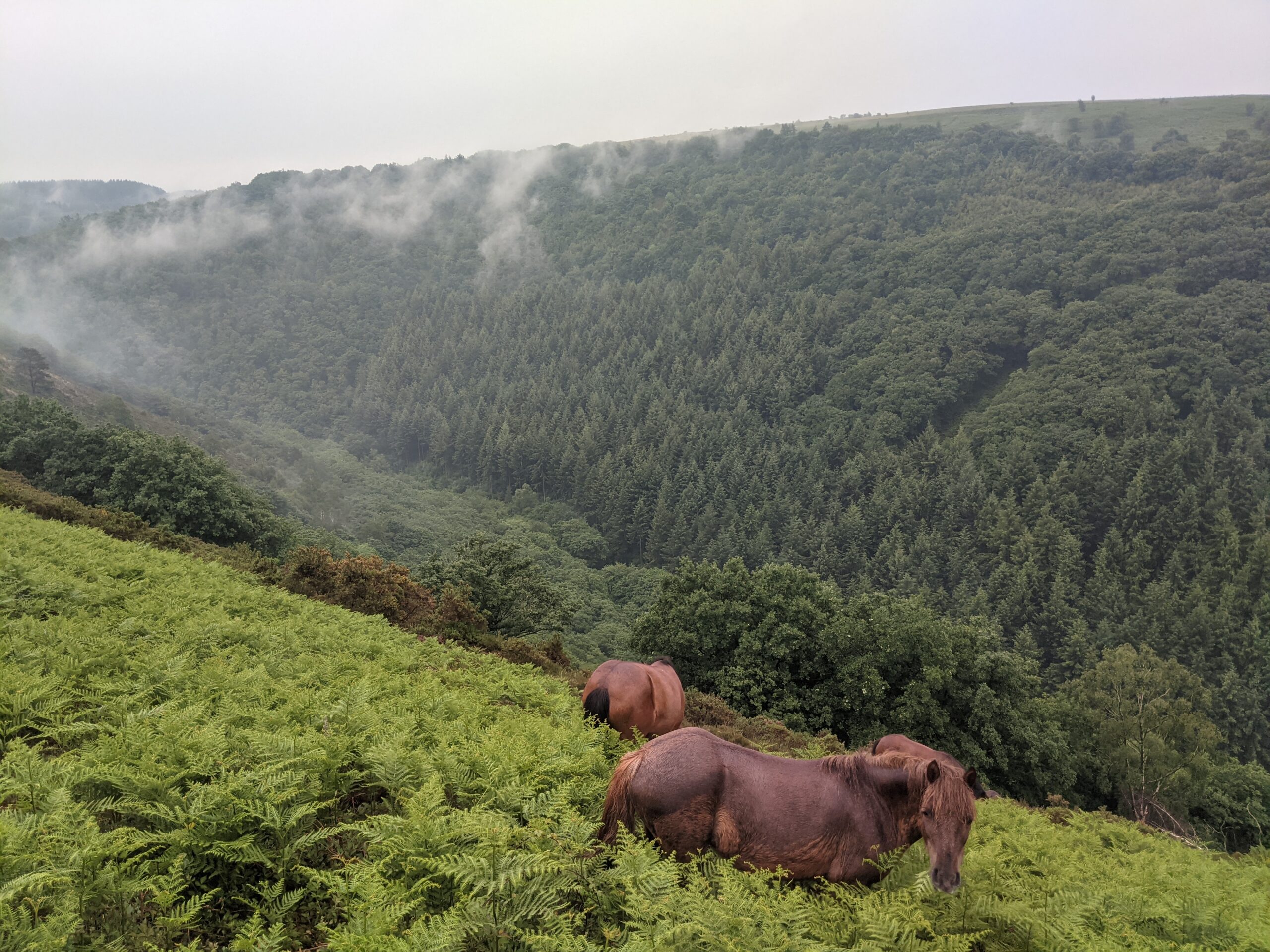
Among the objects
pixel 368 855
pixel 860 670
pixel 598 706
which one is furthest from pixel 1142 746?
pixel 368 855

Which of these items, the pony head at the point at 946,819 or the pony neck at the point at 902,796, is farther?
the pony neck at the point at 902,796

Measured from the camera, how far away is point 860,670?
86.7 feet

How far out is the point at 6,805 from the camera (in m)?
4.81

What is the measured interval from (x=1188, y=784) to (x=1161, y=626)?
47.1m

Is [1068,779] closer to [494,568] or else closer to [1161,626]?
[494,568]

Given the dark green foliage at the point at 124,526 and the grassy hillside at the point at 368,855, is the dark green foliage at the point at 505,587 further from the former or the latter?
the grassy hillside at the point at 368,855

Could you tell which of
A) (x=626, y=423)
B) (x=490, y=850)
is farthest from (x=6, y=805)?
(x=626, y=423)

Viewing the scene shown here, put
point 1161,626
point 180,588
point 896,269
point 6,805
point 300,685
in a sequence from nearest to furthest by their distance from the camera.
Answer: point 6,805, point 300,685, point 180,588, point 1161,626, point 896,269

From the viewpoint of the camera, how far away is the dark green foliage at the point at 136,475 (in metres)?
30.1

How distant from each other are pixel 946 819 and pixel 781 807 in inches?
53.4

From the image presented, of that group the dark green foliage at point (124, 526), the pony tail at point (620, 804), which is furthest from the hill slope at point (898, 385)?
the pony tail at point (620, 804)

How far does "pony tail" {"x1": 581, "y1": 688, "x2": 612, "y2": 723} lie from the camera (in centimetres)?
1086

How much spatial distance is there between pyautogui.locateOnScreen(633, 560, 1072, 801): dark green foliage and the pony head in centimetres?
2027

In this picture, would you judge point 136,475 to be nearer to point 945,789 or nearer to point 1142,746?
point 945,789
